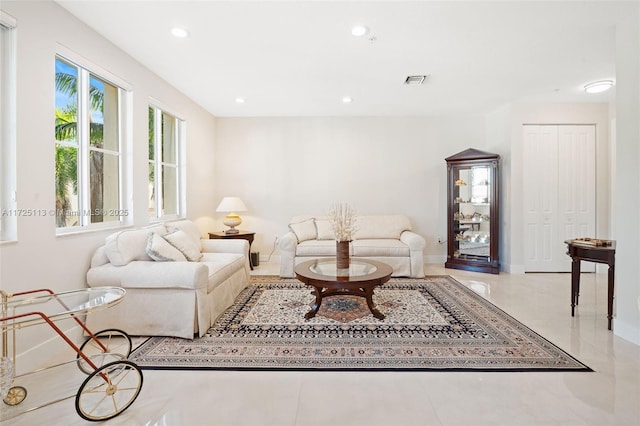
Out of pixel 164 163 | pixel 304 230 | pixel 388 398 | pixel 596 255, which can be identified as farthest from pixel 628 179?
pixel 164 163

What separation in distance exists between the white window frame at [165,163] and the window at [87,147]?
52 centimetres

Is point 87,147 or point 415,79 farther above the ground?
point 415,79

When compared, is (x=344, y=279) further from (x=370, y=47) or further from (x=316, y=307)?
(x=370, y=47)

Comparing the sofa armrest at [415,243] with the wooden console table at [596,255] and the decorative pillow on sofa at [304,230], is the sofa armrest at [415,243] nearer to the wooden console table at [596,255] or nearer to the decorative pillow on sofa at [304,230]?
the decorative pillow on sofa at [304,230]

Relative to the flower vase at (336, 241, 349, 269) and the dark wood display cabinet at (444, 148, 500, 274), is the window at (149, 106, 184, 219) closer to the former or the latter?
the flower vase at (336, 241, 349, 269)

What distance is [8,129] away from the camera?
208 cm

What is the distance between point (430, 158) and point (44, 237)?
523 centimetres

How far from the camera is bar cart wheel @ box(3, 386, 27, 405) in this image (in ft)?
5.68

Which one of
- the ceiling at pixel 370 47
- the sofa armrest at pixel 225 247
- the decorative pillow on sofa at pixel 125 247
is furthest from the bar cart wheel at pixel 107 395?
the ceiling at pixel 370 47

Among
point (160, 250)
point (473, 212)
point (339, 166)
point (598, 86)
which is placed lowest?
point (160, 250)

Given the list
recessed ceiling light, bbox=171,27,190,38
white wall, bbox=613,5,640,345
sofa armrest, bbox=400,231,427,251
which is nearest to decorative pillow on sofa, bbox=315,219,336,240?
sofa armrest, bbox=400,231,427,251

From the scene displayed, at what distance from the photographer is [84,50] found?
2666 mm

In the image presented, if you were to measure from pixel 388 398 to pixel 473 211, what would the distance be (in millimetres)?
4057

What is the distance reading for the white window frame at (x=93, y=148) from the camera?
2.66 metres
